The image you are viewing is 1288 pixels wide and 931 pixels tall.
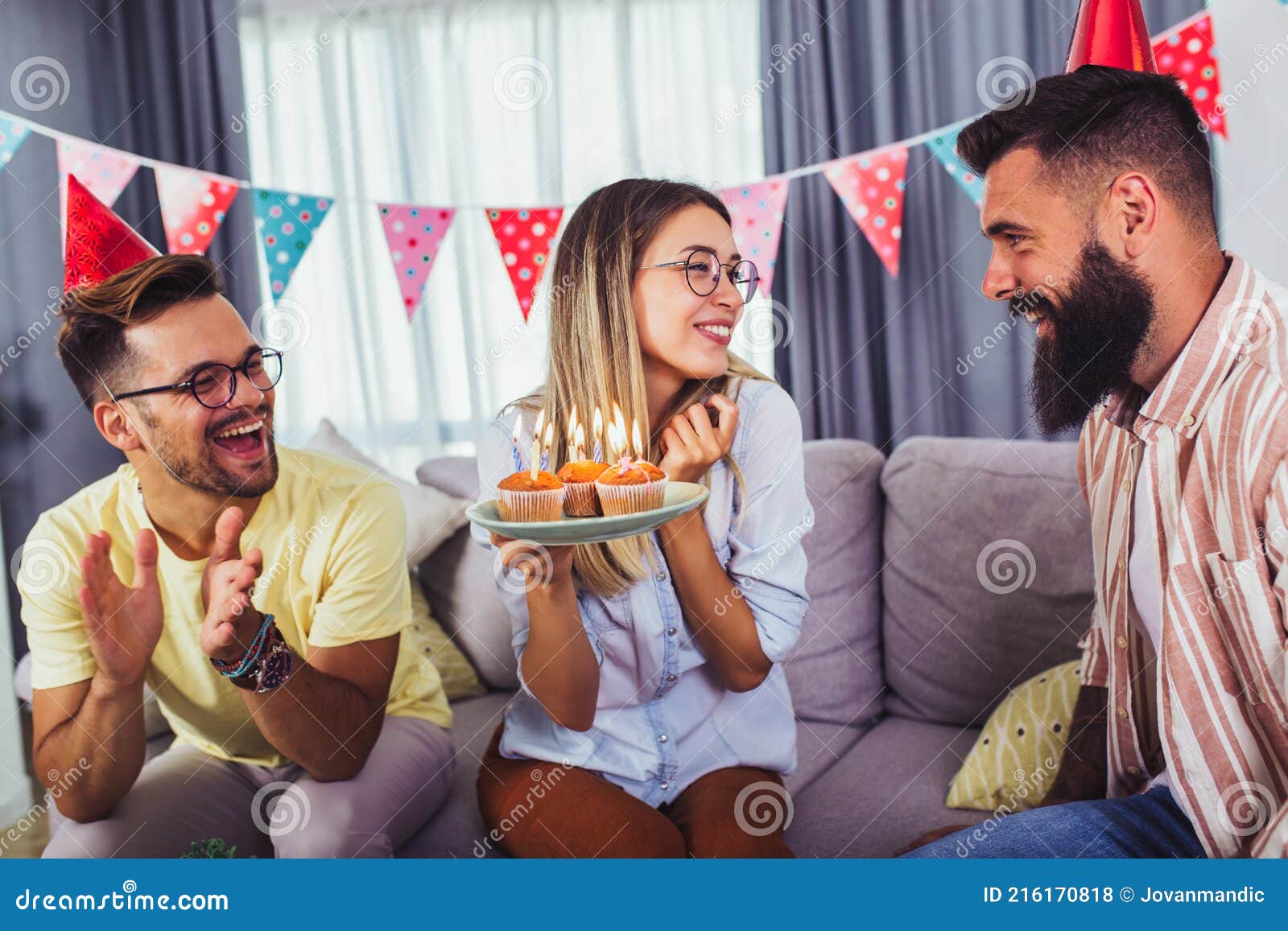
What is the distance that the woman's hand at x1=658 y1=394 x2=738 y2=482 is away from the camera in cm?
154

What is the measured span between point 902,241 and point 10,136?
Answer: 1805 millimetres

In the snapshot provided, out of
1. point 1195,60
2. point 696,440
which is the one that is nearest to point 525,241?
point 696,440

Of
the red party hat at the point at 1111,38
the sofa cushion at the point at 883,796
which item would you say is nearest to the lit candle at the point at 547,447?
the sofa cushion at the point at 883,796

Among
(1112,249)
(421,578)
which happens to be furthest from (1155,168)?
(421,578)

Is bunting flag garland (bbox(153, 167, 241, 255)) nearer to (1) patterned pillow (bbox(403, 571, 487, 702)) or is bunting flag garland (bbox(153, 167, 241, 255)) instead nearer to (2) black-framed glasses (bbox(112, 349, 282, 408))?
(2) black-framed glasses (bbox(112, 349, 282, 408))

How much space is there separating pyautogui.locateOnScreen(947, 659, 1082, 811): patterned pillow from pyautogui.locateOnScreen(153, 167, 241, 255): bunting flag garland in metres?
1.80

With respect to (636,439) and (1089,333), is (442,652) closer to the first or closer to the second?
(636,439)

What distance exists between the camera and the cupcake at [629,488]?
1.40 meters

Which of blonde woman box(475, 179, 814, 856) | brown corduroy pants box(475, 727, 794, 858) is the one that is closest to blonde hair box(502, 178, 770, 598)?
blonde woman box(475, 179, 814, 856)

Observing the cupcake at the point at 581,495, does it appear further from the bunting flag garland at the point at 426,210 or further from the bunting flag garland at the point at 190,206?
the bunting flag garland at the point at 190,206

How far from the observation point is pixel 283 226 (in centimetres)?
200

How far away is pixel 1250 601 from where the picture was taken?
130 centimetres

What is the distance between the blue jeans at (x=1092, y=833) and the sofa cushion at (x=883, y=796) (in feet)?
0.66
